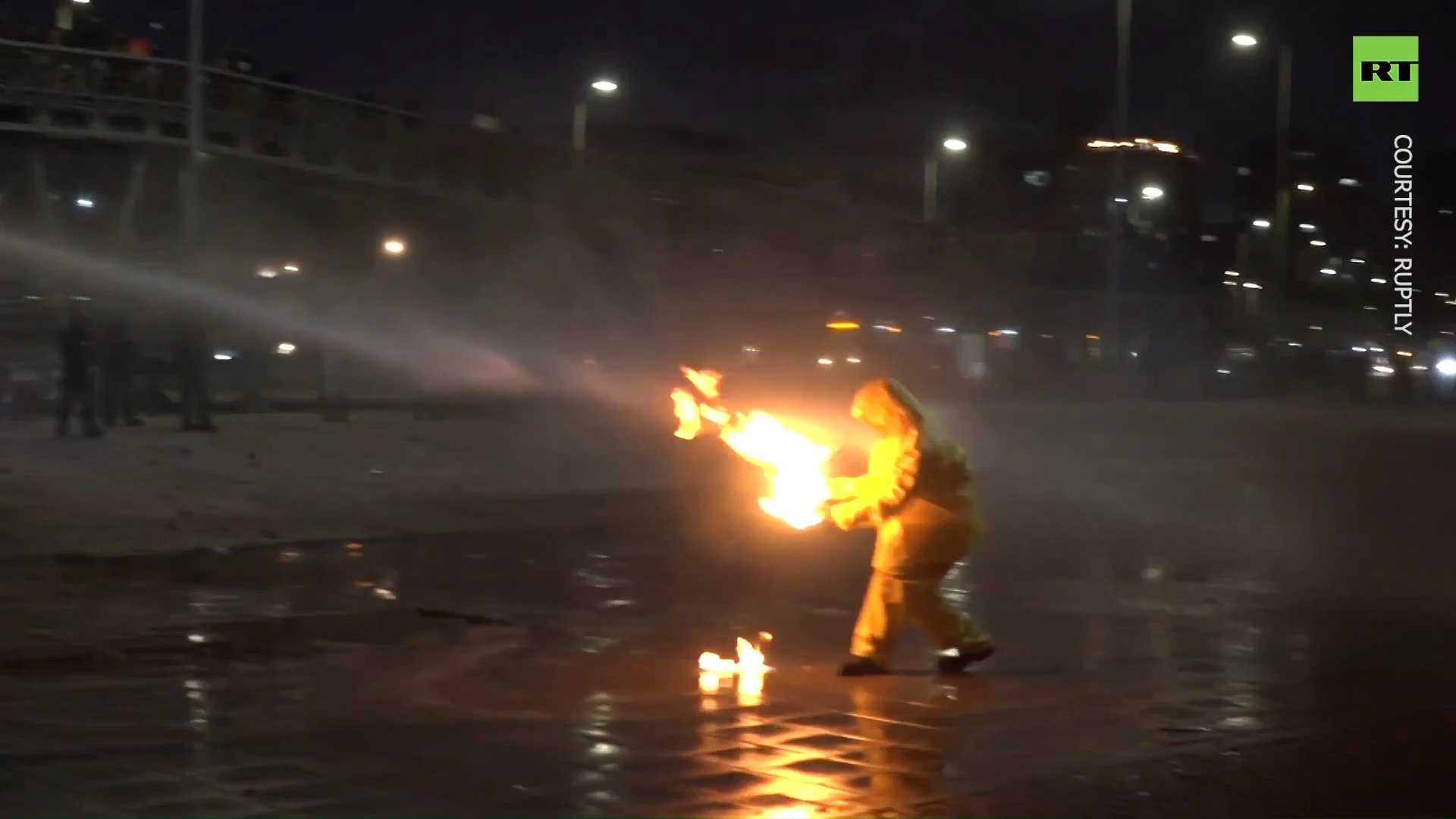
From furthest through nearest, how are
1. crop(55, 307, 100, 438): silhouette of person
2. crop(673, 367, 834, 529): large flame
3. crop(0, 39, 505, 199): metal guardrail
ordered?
1. crop(0, 39, 505, 199): metal guardrail
2. crop(55, 307, 100, 438): silhouette of person
3. crop(673, 367, 834, 529): large flame

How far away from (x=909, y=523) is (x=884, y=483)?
0.27 metres

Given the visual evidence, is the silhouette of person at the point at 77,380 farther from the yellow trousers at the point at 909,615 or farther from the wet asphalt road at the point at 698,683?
the yellow trousers at the point at 909,615

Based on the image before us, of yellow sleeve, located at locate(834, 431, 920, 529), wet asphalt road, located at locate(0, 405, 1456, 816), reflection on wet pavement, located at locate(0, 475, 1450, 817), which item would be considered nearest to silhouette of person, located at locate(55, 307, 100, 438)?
wet asphalt road, located at locate(0, 405, 1456, 816)

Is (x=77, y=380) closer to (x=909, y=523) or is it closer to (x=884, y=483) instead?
(x=884, y=483)

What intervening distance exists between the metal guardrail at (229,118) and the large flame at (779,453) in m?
Answer: 22.4

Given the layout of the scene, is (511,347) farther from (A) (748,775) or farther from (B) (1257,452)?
(A) (748,775)

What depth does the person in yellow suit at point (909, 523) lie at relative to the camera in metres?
10.3

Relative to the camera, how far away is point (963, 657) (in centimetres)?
1055

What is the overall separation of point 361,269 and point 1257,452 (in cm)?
2133

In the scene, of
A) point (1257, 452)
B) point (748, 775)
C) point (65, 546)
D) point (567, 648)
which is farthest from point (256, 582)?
point (1257, 452)

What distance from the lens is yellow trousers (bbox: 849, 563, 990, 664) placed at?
1036 cm

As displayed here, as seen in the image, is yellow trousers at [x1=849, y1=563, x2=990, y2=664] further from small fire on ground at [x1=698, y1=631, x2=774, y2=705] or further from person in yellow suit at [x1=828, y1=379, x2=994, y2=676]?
small fire on ground at [x1=698, y1=631, x2=774, y2=705]

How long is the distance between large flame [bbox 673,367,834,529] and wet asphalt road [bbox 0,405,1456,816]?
0.94 metres

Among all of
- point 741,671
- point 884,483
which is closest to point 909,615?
→ point 884,483
